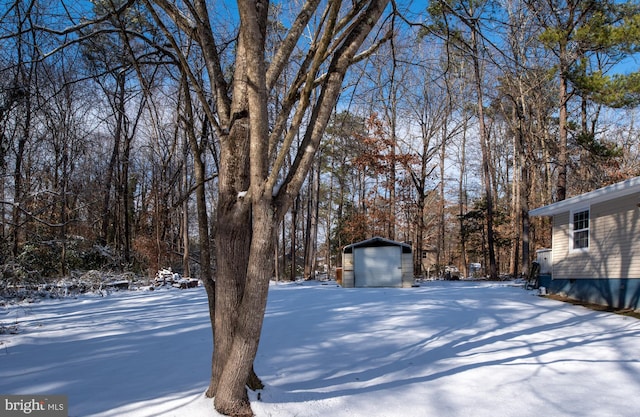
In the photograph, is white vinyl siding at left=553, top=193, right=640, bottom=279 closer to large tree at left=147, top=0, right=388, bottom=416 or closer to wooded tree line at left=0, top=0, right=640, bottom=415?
wooded tree line at left=0, top=0, right=640, bottom=415

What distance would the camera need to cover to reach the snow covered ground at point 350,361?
3.29 metres

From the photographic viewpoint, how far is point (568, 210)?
34.1ft

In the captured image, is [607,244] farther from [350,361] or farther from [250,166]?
[250,166]

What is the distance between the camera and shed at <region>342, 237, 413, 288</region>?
1526cm

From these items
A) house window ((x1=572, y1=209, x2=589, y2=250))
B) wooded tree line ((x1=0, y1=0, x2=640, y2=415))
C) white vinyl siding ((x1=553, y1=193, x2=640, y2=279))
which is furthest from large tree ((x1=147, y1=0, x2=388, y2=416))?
house window ((x1=572, y1=209, x2=589, y2=250))

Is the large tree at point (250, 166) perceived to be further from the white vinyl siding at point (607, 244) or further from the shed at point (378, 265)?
the shed at point (378, 265)

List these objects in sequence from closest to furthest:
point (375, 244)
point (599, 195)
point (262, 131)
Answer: point (262, 131)
point (599, 195)
point (375, 244)

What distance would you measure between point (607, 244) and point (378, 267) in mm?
7793

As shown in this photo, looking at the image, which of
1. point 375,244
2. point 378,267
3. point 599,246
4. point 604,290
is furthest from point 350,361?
point 375,244

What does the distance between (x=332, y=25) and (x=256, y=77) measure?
61 cm

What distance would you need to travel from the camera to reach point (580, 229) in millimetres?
10000

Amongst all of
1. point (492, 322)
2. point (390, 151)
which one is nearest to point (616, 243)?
point (492, 322)

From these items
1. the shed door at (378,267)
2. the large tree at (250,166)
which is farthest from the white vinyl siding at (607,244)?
the large tree at (250,166)

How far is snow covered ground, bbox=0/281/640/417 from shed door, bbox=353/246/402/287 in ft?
23.6
